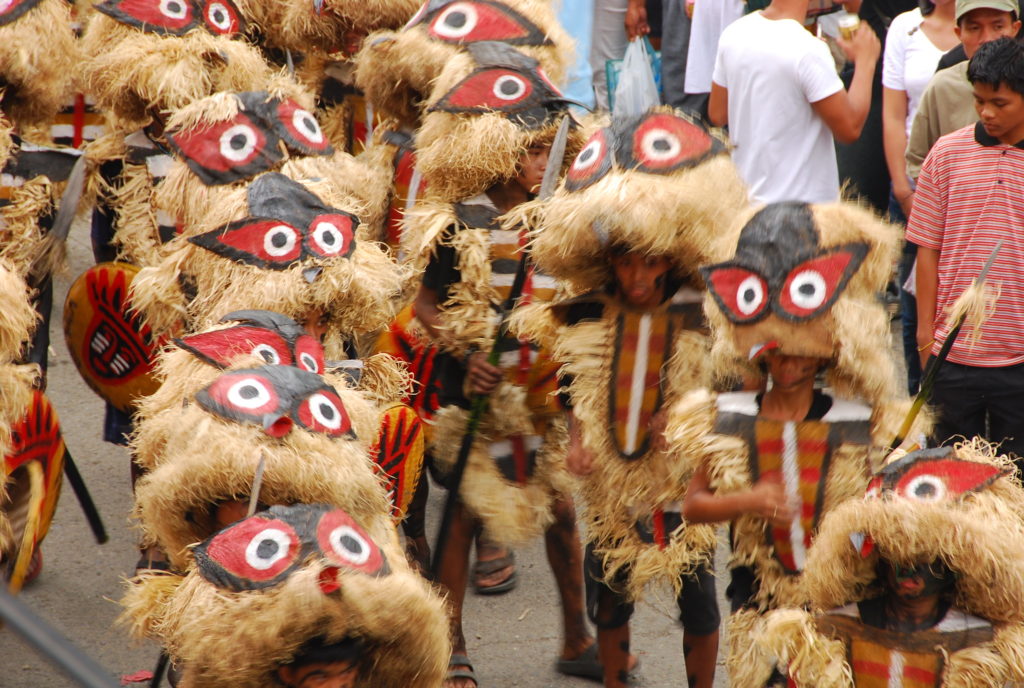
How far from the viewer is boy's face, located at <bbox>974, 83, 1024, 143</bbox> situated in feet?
13.8

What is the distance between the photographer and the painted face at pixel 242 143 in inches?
185

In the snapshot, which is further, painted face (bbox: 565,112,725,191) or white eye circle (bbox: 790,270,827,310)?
painted face (bbox: 565,112,725,191)

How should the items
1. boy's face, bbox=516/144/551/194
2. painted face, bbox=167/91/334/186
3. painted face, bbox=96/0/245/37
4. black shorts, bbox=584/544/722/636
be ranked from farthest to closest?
painted face, bbox=96/0/245/37
painted face, bbox=167/91/334/186
boy's face, bbox=516/144/551/194
black shorts, bbox=584/544/722/636

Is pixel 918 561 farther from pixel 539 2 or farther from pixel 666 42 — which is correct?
pixel 666 42

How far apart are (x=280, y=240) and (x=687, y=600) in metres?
Answer: 1.67

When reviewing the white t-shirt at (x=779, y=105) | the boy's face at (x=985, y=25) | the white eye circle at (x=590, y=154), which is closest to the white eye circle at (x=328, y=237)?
the white eye circle at (x=590, y=154)

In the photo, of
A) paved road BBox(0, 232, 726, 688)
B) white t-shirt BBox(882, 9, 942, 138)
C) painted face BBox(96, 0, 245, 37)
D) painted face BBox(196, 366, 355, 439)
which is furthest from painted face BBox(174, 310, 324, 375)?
white t-shirt BBox(882, 9, 942, 138)

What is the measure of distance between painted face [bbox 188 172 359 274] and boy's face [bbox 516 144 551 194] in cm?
57

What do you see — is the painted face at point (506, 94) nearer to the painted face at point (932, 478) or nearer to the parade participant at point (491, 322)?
the parade participant at point (491, 322)

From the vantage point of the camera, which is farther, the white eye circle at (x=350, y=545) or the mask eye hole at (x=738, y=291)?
the mask eye hole at (x=738, y=291)

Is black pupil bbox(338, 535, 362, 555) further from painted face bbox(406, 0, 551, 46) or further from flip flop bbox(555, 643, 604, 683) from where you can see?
painted face bbox(406, 0, 551, 46)

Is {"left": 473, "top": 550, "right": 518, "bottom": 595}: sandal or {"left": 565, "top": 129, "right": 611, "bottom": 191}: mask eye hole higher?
{"left": 565, "top": 129, "right": 611, "bottom": 191}: mask eye hole

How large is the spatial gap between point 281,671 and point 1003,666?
1.56 metres

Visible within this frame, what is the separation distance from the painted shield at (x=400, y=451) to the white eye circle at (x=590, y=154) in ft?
3.05
